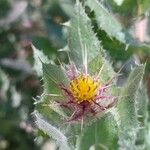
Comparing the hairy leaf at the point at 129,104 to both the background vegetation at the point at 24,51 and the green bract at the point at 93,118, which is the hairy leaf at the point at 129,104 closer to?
the green bract at the point at 93,118

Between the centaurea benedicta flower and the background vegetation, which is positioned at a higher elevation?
the background vegetation

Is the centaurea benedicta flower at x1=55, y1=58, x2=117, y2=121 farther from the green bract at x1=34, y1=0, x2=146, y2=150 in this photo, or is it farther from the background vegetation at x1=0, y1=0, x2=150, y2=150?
the background vegetation at x1=0, y1=0, x2=150, y2=150

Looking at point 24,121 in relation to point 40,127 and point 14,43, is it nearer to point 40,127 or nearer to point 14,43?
point 14,43

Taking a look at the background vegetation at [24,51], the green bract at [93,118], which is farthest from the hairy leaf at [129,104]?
the background vegetation at [24,51]

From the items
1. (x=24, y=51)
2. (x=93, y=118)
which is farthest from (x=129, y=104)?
(x=24, y=51)

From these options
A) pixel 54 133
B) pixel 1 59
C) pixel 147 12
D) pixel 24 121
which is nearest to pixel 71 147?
pixel 54 133

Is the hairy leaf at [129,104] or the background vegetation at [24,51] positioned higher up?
the background vegetation at [24,51]

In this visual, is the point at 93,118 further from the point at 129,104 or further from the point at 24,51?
the point at 24,51

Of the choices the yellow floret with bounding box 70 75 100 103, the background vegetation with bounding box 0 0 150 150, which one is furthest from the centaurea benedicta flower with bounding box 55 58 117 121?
the background vegetation with bounding box 0 0 150 150
